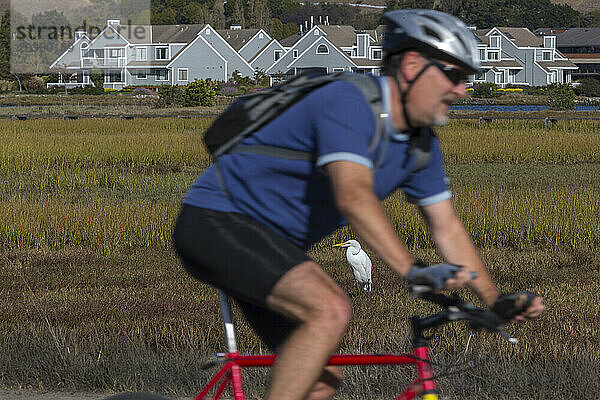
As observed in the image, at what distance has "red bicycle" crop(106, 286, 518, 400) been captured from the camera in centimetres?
264

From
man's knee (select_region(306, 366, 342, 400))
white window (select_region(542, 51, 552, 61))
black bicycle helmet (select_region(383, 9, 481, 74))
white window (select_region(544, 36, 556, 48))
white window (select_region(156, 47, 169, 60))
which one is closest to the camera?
black bicycle helmet (select_region(383, 9, 481, 74))

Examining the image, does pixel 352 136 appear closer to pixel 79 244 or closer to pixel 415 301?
pixel 415 301

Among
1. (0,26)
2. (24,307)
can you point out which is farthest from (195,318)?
(0,26)

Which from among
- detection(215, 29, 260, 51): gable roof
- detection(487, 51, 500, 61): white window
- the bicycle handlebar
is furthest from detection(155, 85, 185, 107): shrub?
the bicycle handlebar

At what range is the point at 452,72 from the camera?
9.13 feet

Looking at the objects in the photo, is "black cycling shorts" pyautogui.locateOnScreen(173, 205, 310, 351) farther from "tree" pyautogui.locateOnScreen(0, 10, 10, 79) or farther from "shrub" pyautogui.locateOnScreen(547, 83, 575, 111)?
"tree" pyautogui.locateOnScreen(0, 10, 10, 79)

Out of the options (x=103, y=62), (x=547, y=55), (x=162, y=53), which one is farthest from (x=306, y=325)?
(x=547, y=55)

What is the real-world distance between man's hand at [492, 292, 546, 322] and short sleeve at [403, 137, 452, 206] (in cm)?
49

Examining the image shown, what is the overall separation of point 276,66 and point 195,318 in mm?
80487

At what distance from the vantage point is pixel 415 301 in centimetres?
834

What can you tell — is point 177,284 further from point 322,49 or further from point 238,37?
point 238,37

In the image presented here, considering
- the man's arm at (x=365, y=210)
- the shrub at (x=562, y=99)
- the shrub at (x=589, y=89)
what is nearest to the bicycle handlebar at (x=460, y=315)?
the man's arm at (x=365, y=210)

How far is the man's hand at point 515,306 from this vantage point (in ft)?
8.66

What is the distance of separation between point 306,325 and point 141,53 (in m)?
90.0
